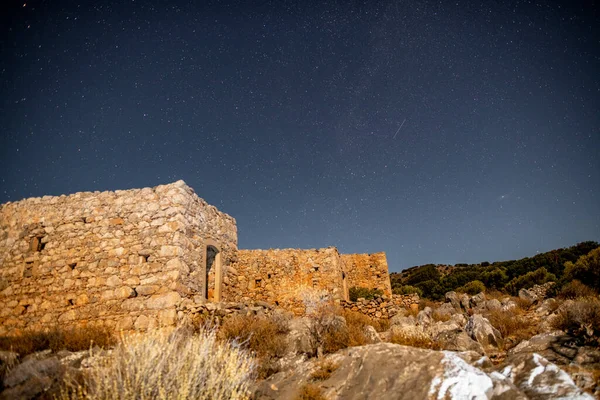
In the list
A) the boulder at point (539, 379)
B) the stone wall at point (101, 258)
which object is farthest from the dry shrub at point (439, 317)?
the stone wall at point (101, 258)

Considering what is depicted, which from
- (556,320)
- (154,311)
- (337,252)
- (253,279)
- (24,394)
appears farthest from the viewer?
(337,252)

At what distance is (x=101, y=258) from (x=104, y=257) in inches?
3.5

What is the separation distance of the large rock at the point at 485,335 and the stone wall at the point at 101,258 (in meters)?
6.62

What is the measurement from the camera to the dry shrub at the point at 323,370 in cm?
459

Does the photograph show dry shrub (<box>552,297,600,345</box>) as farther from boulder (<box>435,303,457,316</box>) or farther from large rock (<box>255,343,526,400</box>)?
boulder (<box>435,303,457,316</box>)

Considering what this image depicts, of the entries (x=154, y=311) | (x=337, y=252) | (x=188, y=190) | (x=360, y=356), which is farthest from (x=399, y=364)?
(x=337, y=252)

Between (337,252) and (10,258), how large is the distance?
36.7 feet

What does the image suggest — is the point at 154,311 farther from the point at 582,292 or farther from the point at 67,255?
the point at 582,292

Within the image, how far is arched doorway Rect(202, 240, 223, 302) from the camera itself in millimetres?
10121

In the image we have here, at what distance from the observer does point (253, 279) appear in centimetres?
1274

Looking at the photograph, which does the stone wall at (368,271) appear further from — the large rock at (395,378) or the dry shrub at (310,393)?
the dry shrub at (310,393)

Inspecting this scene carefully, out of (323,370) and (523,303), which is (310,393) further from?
(523,303)

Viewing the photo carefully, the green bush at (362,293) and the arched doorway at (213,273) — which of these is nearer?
the arched doorway at (213,273)

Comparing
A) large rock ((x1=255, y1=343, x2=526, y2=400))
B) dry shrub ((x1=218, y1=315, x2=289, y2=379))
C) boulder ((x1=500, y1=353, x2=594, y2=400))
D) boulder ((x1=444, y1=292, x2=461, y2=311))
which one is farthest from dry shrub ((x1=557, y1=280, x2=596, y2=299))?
dry shrub ((x1=218, y1=315, x2=289, y2=379))
